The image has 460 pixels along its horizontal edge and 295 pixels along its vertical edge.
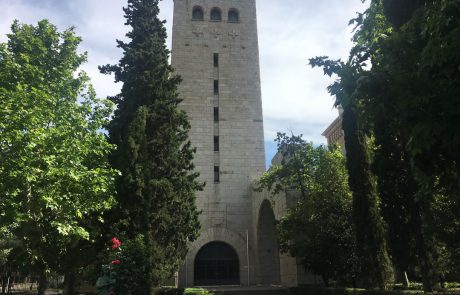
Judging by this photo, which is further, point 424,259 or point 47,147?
point 47,147

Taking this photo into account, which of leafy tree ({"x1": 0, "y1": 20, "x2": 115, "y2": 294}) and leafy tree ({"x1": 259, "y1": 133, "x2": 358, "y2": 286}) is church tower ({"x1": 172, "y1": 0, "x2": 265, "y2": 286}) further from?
leafy tree ({"x1": 0, "y1": 20, "x2": 115, "y2": 294})

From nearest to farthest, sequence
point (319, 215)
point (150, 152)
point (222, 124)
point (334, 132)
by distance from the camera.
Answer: point (319, 215), point (150, 152), point (222, 124), point (334, 132)

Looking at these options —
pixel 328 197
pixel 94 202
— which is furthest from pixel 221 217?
pixel 94 202

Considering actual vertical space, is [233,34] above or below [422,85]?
above

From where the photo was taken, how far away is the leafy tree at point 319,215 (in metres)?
16.0

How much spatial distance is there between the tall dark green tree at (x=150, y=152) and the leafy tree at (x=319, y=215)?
513 centimetres

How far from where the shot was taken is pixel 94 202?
1448 centimetres

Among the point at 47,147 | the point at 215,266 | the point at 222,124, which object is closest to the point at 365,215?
the point at 47,147

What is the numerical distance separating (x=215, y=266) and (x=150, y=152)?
12.4 metres

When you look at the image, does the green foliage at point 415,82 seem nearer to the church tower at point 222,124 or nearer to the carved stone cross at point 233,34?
the church tower at point 222,124

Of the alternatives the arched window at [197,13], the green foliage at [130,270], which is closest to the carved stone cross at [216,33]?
the arched window at [197,13]

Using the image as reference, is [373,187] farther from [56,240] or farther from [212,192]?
[212,192]

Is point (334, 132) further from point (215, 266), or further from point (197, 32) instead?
point (215, 266)

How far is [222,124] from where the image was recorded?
29625mm
